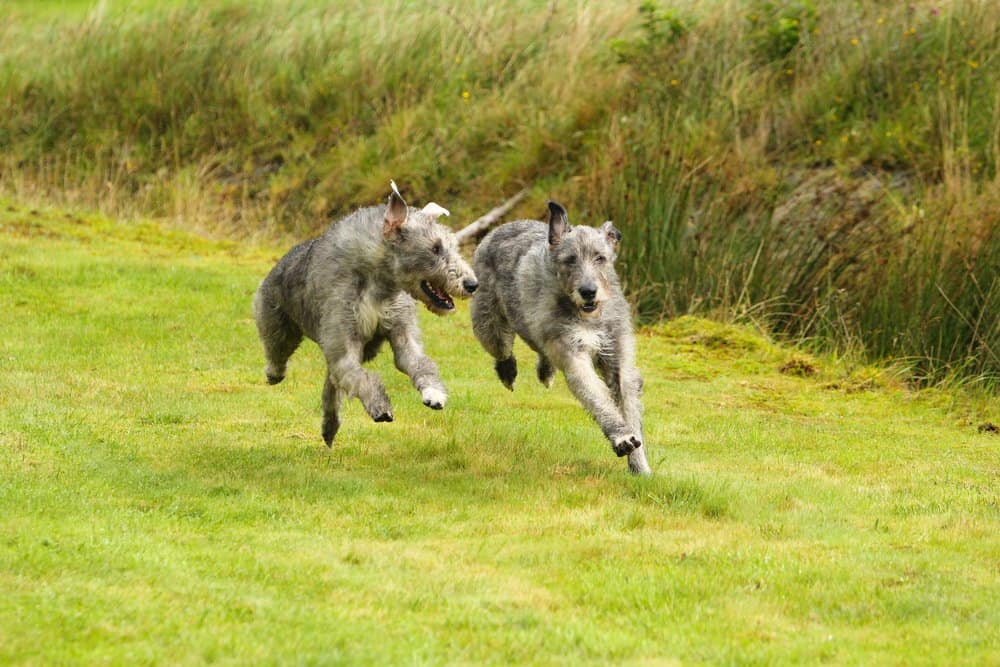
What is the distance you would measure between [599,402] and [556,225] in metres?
1.41

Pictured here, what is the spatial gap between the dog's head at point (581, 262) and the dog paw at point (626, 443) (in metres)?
1.04

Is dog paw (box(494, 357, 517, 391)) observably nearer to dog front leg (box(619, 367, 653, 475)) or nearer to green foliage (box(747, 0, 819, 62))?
dog front leg (box(619, 367, 653, 475))

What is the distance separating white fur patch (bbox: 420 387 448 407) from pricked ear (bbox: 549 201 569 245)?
1.60 m

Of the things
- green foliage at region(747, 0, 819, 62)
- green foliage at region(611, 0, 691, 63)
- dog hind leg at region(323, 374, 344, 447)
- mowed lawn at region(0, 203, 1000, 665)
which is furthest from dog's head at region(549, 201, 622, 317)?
green foliage at region(611, 0, 691, 63)

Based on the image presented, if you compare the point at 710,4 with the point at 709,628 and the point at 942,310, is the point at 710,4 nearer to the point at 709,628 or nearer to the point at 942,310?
the point at 942,310

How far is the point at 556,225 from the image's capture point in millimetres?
10469

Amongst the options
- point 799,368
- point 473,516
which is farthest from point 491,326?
point 799,368

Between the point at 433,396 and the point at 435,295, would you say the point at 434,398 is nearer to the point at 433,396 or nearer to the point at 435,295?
the point at 433,396

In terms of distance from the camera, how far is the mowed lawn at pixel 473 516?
6.67m

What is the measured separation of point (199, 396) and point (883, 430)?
591 cm

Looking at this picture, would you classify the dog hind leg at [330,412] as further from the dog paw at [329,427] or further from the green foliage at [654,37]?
the green foliage at [654,37]

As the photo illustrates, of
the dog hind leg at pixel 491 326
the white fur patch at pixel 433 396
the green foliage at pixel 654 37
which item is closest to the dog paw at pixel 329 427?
the white fur patch at pixel 433 396

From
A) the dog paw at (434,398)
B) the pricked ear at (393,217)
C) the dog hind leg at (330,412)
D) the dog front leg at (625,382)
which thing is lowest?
the dog hind leg at (330,412)

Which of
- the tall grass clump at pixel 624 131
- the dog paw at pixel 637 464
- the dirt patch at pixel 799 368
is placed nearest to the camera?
the dog paw at pixel 637 464
